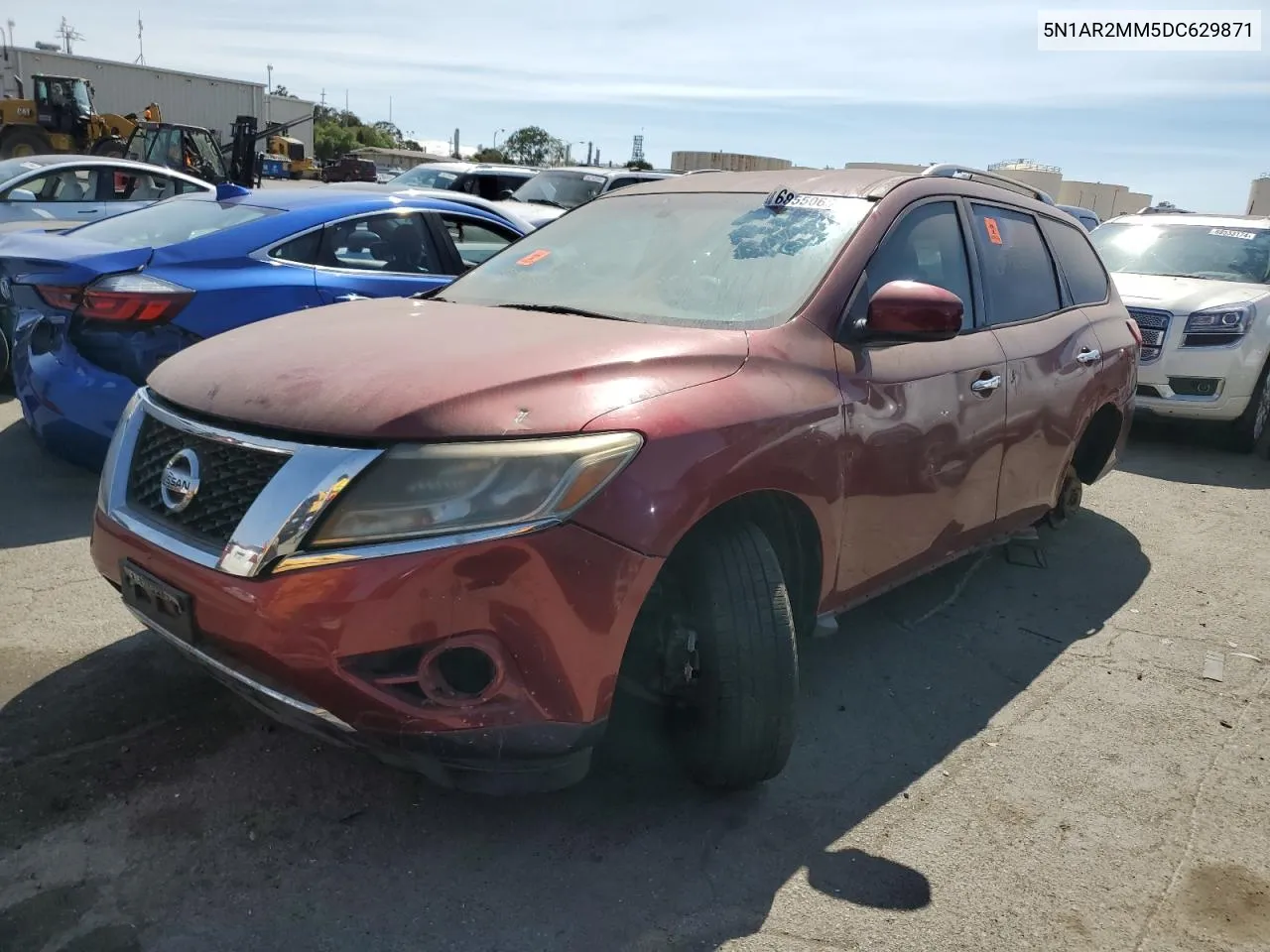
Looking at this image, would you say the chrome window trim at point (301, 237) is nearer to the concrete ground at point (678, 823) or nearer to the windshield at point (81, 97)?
the concrete ground at point (678, 823)

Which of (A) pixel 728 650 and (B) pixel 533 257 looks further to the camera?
(B) pixel 533 257

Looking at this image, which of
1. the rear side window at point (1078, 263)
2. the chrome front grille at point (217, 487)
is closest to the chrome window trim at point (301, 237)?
the chrome front grille at point (217, 487)

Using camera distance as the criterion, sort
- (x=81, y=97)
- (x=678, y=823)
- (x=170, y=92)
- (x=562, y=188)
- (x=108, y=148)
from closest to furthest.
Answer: (x=678, y=823) < (x=562, y=188) < (x=108, y=148) < (x=81, y=97) < (x=170, y=92)

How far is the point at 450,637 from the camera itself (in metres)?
2.19

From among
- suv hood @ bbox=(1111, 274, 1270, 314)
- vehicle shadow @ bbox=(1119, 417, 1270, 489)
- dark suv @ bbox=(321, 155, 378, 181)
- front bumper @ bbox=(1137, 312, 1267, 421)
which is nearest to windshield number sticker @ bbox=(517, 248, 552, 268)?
vehicle shadow @ bbox=(1119, 417, 1270, 489)

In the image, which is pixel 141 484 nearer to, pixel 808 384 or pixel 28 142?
pixel 808 384

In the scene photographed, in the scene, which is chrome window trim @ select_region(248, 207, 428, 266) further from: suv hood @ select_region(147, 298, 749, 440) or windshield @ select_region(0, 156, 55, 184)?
windshield @ select_region(0, 156, 55, 184)

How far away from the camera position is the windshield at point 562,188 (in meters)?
12.8

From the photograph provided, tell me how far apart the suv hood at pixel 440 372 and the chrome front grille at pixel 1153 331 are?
600cm

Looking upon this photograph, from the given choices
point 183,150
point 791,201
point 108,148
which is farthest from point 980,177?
point 108,148

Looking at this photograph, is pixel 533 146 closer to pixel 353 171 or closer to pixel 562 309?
pixel 353 171

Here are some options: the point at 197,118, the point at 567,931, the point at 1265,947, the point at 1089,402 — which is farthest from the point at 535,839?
the point at 197,118

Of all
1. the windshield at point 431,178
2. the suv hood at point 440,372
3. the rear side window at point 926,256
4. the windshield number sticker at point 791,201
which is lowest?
the suv hood at point 440,372

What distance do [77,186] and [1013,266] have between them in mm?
9893
